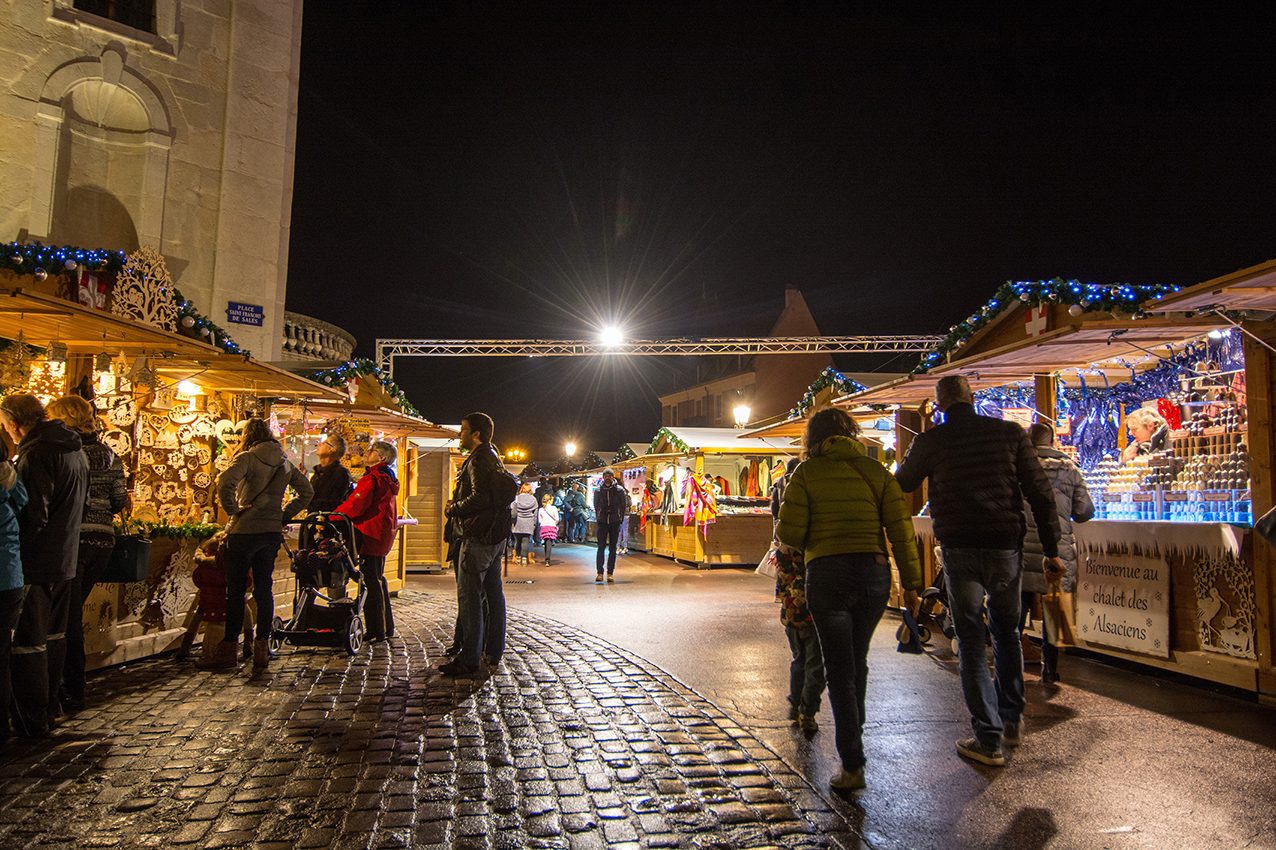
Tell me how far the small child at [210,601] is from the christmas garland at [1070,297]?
7.16 m

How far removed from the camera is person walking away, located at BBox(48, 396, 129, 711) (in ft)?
17.7

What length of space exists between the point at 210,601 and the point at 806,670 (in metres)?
4.98

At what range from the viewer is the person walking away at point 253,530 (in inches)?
265

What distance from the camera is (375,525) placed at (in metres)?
8.18

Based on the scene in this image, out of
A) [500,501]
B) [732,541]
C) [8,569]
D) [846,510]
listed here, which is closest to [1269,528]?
[846,510]

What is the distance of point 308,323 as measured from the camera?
63.3 feet

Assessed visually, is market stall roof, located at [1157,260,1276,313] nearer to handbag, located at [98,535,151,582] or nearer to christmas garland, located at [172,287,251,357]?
handbag, located at [98,535,151,582]

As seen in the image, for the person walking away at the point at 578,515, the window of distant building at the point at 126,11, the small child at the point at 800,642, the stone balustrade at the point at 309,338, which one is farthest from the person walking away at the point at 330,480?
the person walking away at the point at 578,515

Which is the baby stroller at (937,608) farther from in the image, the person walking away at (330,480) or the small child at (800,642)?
the person walking away at (330,480)

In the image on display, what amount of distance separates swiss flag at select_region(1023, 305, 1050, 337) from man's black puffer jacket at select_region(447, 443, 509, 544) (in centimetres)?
476

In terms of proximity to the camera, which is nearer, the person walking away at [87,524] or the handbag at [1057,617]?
the person walking away at [87,524]

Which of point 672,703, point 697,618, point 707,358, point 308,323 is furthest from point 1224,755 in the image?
point 707,358

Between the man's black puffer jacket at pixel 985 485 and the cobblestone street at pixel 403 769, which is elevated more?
the man's black puffer jacket at pixel 985 485

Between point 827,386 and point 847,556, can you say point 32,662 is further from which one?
point 827,386
